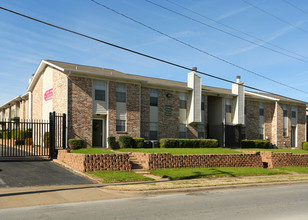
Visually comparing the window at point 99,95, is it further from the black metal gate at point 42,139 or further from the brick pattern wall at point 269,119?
the brick pattern wall at point 269,119

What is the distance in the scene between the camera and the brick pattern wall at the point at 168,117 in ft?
94.0

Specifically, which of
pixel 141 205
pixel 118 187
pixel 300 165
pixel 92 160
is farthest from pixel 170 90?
pixel 141 205

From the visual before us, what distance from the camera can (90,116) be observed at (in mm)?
23703

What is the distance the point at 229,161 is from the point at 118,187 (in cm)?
1014

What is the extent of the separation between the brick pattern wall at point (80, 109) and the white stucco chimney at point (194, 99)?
10.5 m

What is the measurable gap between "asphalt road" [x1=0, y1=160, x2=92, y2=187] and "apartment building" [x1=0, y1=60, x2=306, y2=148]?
6.58 metres

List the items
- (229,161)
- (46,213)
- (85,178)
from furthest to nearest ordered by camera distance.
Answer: (229,161), (85,178), (46,213)

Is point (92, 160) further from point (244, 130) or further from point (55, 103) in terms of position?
point (244, 130)

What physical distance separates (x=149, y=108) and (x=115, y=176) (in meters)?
13.8

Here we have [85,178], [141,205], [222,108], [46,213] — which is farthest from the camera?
[222,108]

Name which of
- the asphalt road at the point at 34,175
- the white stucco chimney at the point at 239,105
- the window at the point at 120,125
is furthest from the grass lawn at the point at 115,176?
the white stucco chimney at the point at 239,105

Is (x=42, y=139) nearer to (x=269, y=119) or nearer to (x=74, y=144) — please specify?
(x=74, y=144)

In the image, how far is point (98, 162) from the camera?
15688mm

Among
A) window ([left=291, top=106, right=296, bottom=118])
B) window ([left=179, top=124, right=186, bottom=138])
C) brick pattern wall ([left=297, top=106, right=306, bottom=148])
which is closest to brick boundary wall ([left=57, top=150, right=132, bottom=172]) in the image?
window ([left=179, top=124, right=186, bottom=138])
